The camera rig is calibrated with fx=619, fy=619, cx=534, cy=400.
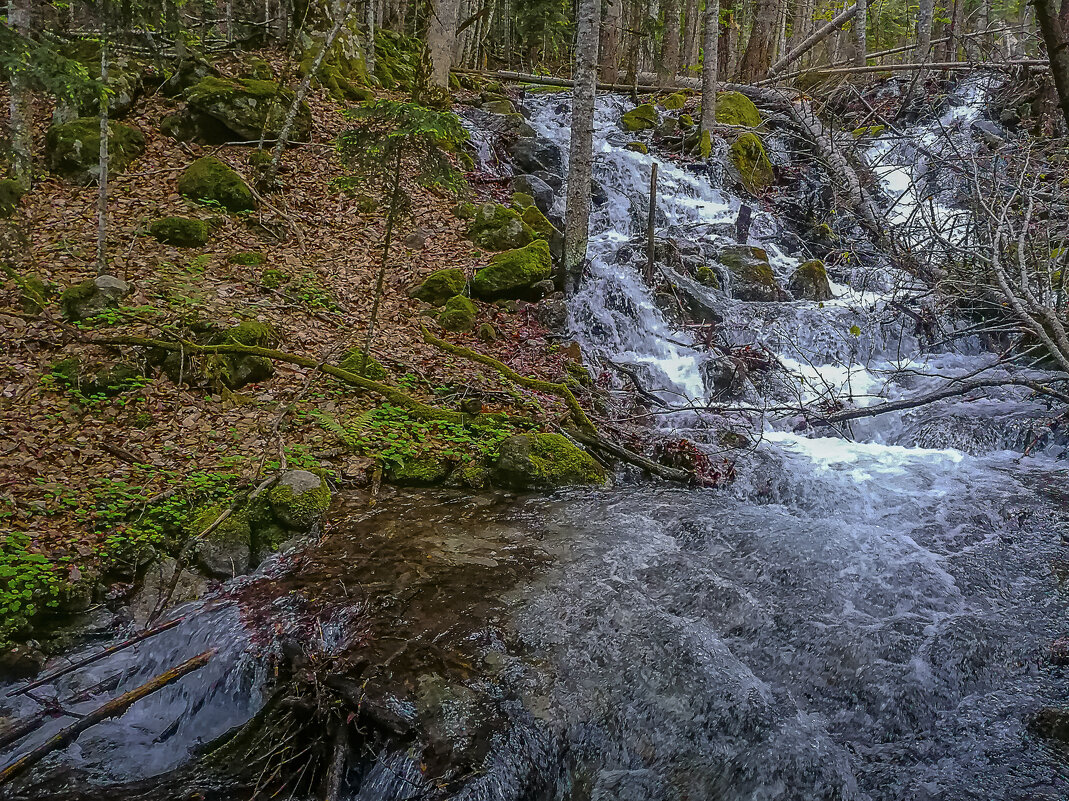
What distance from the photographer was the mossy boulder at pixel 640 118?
17.0 metres

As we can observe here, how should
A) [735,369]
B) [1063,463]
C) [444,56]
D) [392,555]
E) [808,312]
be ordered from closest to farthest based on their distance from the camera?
[392,555], [1063,463], [735,369], [808,312], [444,56]

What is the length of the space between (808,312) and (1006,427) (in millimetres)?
3665

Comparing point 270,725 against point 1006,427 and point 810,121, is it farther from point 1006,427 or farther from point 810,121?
point 810,121

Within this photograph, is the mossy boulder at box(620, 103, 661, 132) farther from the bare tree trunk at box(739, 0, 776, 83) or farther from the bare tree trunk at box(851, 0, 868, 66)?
the bare tree trunk at box(851, 0, 868, 66)

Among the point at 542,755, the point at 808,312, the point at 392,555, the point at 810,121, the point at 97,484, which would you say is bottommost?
the point at 542,755

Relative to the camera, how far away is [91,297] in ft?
23.0

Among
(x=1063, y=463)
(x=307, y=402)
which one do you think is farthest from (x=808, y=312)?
(x=307, y=402)

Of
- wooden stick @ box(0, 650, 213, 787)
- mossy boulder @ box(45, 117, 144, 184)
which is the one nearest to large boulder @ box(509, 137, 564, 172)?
mossy boulder @ box(45, 117, 144, 184)

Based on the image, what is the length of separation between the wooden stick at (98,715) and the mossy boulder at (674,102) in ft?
62.6

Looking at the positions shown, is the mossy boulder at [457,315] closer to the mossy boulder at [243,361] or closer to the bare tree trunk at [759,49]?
the mossy boulder at [243,361]

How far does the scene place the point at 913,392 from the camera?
9.59 metres

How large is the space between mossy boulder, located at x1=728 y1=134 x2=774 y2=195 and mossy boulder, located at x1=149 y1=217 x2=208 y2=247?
12216 millimetres

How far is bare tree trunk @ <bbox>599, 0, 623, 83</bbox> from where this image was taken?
18.5m

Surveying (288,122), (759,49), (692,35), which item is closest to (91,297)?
(288,122)
